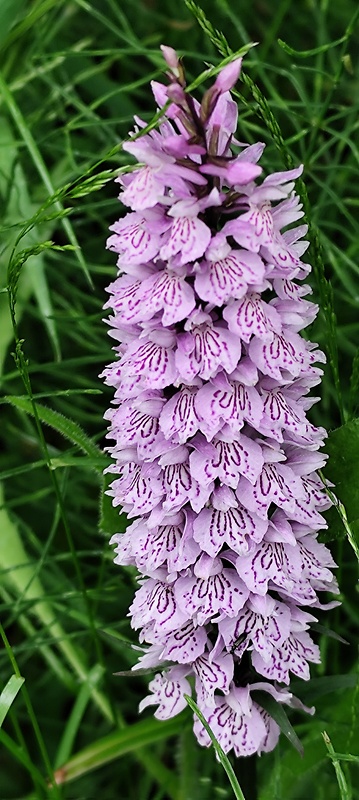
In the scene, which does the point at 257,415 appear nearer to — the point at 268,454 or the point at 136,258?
the point at 268,454

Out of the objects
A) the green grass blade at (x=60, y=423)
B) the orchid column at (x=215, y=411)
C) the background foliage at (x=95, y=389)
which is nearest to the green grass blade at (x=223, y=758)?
the orchid column at (x=215, y=411)

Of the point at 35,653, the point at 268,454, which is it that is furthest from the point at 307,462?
the point at 35,653

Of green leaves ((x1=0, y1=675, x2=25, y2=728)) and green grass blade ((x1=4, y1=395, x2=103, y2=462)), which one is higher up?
green grass blade ((x1=4, y1=395, x2=103, y2=462))

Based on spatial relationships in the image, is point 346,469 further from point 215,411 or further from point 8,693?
point 8,693

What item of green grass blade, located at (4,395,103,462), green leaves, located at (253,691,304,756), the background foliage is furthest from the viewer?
the background foliage

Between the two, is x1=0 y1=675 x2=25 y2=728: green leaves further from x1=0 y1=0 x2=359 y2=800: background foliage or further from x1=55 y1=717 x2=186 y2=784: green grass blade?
x1=55 y1=717 x2=186 y2=784: green grass blade

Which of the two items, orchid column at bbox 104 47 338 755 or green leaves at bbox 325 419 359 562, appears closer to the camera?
orchid column at bbox 104 47 338 755

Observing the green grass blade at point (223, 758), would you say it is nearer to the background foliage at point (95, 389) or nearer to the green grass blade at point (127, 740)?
the background foliage at point (95, 389)

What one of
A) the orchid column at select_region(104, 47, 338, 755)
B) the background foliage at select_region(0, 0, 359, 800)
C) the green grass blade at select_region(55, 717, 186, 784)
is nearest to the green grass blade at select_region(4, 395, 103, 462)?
the background foliage at select_region(0, 0, 359, 800)
